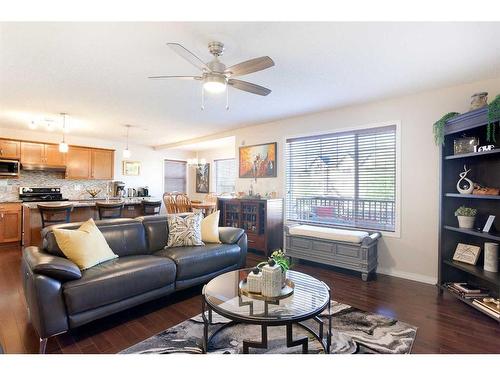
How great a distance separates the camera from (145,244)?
310 cm

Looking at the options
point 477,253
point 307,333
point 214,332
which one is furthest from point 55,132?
point 477,253

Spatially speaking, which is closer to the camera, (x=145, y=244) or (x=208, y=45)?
(x=208, y=45)

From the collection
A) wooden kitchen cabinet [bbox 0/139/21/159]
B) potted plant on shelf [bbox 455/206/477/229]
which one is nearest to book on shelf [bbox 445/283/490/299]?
potted plant on shelf [bbox 455/206/477/229]

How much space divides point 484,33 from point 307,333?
8.90 ft

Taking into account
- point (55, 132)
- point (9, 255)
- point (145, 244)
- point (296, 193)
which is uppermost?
point (55, 132)

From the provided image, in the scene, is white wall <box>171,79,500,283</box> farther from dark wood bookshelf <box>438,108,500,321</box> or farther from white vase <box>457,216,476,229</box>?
white vase <box>457,216,476,229</box>

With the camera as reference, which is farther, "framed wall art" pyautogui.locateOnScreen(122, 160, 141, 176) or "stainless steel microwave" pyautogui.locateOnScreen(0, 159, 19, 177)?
"framed wall art" pyautogui.locateOnScreen(122, 160, 141, 176)

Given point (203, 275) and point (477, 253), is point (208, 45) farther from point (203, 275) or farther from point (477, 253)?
point (477, 253)

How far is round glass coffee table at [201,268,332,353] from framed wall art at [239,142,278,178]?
2.95 m

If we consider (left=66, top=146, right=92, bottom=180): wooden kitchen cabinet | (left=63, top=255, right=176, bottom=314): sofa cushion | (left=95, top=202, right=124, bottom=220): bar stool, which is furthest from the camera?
(left=66, top=146, right=92, bottom=180): wooden kitchen cabinet

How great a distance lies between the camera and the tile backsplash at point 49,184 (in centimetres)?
564

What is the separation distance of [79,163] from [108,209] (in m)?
2.47

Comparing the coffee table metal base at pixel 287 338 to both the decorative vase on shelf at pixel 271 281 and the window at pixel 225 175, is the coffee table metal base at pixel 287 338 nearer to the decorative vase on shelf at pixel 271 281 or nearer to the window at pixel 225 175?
the decorative vase on shelf at pixel 271 281

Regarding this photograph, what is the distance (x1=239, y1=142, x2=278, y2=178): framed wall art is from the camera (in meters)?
4.93
